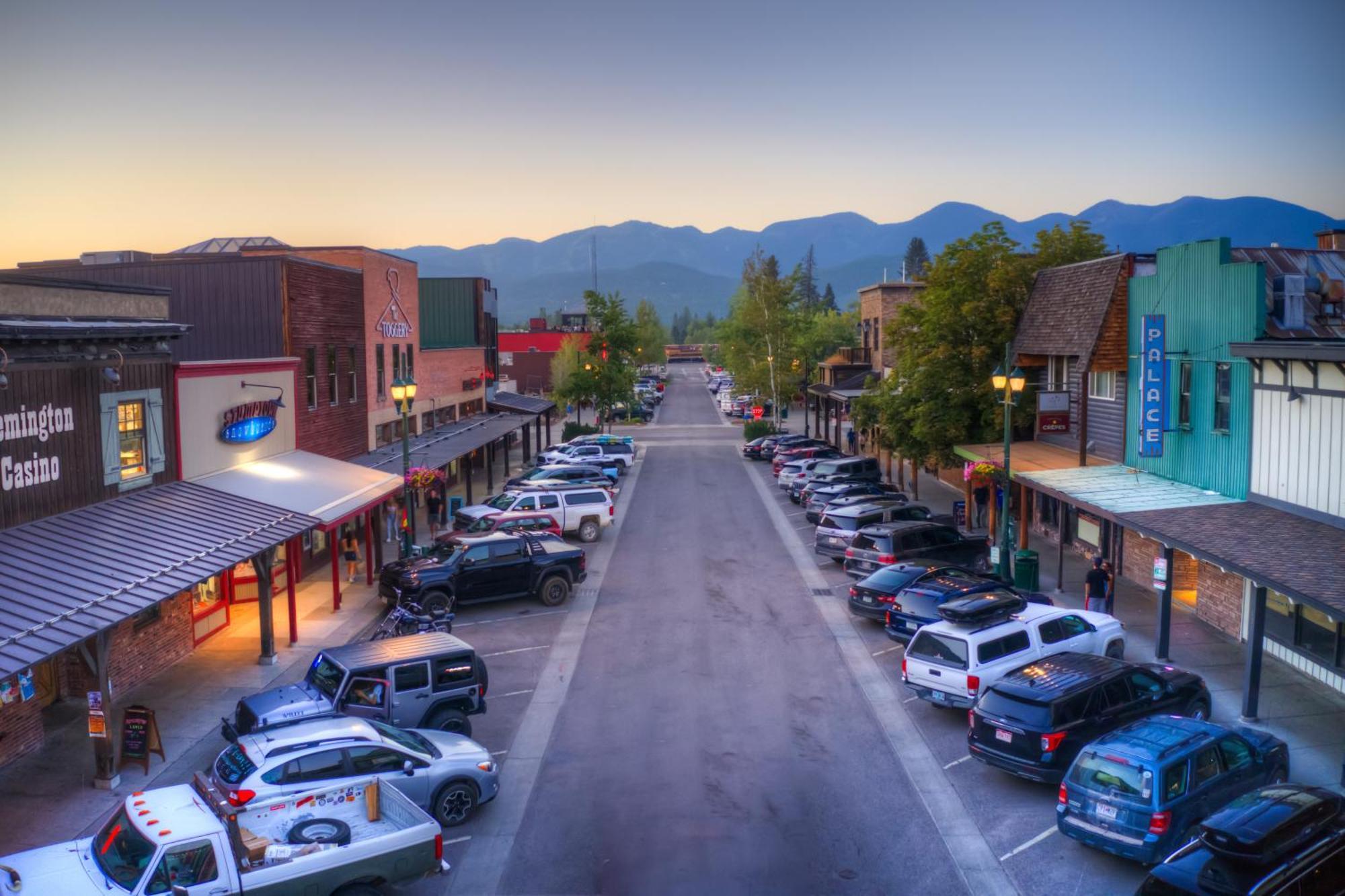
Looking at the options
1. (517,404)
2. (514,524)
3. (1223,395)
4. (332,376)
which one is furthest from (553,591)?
(517,404)

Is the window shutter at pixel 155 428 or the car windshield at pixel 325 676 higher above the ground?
the window shutter at pixel 155 428

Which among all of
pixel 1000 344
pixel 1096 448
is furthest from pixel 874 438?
pixel 1096 448

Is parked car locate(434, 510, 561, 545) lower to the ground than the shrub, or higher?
lower

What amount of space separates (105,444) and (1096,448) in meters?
24.4

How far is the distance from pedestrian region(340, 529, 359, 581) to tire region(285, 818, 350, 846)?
1844 cm

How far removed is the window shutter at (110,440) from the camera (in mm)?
18172

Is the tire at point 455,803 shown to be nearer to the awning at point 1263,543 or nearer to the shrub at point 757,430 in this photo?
the awning at point 1263,543

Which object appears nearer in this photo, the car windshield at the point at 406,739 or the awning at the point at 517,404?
Answer: the car windshield at the point at 406,739

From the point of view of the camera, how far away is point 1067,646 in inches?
708

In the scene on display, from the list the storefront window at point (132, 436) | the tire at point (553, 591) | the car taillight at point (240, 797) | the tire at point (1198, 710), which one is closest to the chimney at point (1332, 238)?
the tire at point (1198, 710)

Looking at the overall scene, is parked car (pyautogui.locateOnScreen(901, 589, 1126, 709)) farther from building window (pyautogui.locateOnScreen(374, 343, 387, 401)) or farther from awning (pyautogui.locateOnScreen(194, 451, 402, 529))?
building window (pyautogui.locateOnScreen(374, 343, 387, 401))

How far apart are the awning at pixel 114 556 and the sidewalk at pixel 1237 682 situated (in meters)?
16.6

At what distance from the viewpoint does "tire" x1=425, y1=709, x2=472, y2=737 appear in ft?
51.0

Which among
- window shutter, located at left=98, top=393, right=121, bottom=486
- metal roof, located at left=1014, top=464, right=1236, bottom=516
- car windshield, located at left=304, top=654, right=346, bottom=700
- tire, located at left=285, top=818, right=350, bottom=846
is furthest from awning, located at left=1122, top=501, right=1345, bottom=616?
window shutter, located at left=98, top=393, right=121, bottom=486
